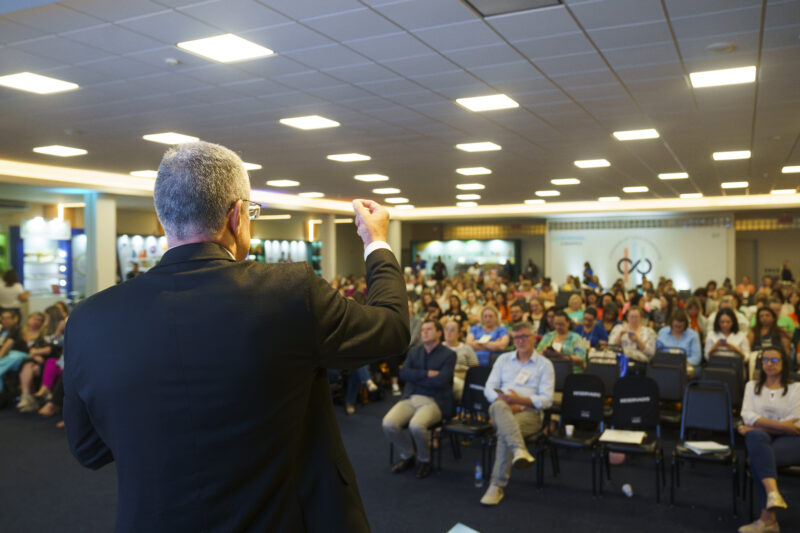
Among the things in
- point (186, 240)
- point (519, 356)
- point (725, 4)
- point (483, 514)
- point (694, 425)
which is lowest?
point (483, 514)

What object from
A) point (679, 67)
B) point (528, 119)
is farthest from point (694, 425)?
point (528, 119)

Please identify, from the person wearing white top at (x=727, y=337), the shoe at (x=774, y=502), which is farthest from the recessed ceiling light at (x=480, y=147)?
the shoe at (x=774, y=502)

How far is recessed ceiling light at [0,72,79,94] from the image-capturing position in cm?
609

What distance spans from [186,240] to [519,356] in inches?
212

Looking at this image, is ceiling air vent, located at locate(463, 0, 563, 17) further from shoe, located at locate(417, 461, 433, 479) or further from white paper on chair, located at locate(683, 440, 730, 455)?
shoe, located at locate(417, 461, 433, 479)

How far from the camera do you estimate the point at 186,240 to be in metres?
1.21

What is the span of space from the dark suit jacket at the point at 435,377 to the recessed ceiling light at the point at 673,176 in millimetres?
8963

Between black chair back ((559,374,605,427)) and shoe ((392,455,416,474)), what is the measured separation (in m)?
1.47

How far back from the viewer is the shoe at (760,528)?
4625 mm

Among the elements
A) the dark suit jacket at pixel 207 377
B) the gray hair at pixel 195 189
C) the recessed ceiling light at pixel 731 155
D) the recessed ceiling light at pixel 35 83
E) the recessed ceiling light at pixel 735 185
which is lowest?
the dark suit jacket at pixel 207 377

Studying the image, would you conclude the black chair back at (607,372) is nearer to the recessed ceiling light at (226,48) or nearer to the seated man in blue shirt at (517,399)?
the seated man in blue shirt at (517,399)

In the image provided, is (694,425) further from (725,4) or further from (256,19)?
(256,19)

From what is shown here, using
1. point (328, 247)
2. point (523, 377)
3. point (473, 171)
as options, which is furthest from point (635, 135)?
point (328, 247)

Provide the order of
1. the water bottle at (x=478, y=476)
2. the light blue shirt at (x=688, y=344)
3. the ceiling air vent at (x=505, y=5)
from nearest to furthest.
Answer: the ceiling air vent at (x=505, y=5)
the water bottle at (x=478, y=476)
the light blue shirt at (x=688, y=344)
